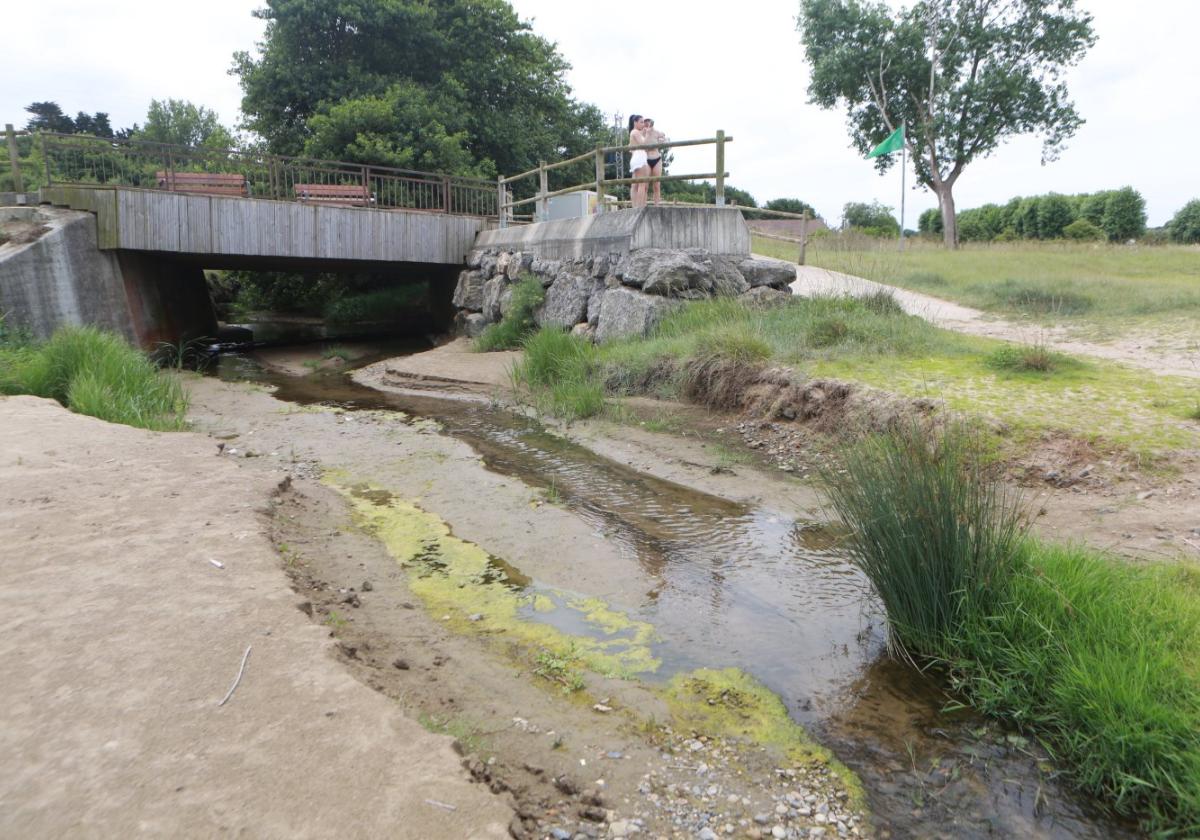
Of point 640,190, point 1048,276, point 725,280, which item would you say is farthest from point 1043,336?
point 1048,276

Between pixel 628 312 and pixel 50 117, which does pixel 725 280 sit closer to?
pixel 628 312

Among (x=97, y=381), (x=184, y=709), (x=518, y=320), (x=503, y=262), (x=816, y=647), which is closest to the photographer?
(x=184, y=709)

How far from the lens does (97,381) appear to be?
323 inches

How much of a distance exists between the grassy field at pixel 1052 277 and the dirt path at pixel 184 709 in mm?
9794

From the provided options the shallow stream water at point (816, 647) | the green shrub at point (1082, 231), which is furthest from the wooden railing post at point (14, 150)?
the green shrub at point (1082, 231)

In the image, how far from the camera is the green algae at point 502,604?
13.1 ft

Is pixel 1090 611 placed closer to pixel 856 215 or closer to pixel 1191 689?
pixel 1191 689

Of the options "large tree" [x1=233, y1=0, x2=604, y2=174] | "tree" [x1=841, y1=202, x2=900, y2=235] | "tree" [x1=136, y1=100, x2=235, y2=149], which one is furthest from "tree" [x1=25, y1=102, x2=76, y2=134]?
"tree" [x1=841, y1=202, x2=900, y2=235]

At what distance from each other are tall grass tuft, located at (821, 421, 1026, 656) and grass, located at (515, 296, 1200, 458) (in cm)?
282

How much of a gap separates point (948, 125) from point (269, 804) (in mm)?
33093

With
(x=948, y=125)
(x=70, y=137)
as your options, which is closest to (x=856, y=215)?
(x=948, y=125)

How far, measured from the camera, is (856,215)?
40188 mm

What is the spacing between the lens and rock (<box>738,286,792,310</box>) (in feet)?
36.7

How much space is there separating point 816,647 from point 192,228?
13742 millimetres
